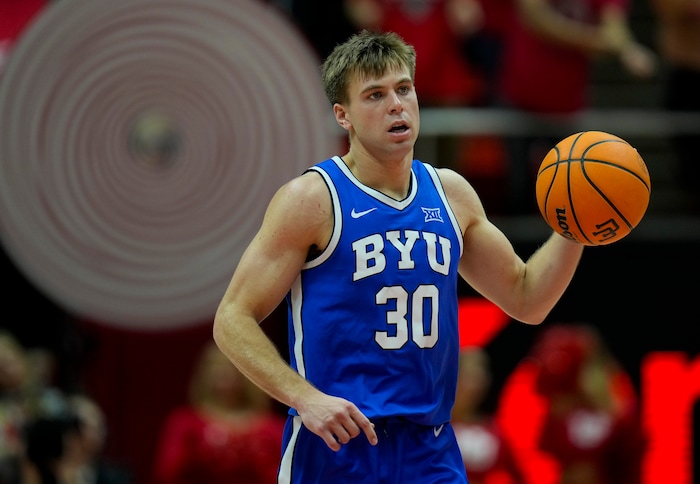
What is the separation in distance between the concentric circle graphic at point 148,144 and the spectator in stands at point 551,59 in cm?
195

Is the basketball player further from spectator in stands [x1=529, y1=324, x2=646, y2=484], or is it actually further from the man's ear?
spectator in stands [x1=529, y1=324, x2=646, y2=484]

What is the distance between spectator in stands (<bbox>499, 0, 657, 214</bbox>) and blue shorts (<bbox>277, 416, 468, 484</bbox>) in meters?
5.20

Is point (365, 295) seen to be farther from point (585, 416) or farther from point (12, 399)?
point (585, 416)

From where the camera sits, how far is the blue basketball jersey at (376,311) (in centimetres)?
474

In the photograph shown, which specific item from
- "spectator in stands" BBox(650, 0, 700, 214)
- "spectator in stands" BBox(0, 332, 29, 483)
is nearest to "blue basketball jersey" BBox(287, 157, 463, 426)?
"spectator in stands" BBox(0, 332, 29, 483)

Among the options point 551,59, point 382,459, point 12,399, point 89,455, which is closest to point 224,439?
point 89,455

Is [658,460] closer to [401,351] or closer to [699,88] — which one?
[699,88]

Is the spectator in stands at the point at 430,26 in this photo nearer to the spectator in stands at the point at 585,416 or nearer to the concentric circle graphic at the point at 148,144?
the concentric circle graphic at the point at 148,144

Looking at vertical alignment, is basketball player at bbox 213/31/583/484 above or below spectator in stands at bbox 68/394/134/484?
above

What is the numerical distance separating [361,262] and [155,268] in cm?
389

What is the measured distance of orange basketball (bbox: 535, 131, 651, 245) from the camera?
4820 mm

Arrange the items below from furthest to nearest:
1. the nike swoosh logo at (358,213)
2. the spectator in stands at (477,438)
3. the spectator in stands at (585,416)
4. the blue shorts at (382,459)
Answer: the spectator in stands at (585,416), the spectator in stands at (477,438), the nike swoosh logo at (358,213), the blue shorts at (382,459)

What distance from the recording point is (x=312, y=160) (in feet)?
27.4

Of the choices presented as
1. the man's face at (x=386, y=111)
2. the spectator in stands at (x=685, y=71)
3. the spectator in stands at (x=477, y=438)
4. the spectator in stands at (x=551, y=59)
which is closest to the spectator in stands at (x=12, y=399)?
the spectator in stands at (x=477, y=438)
